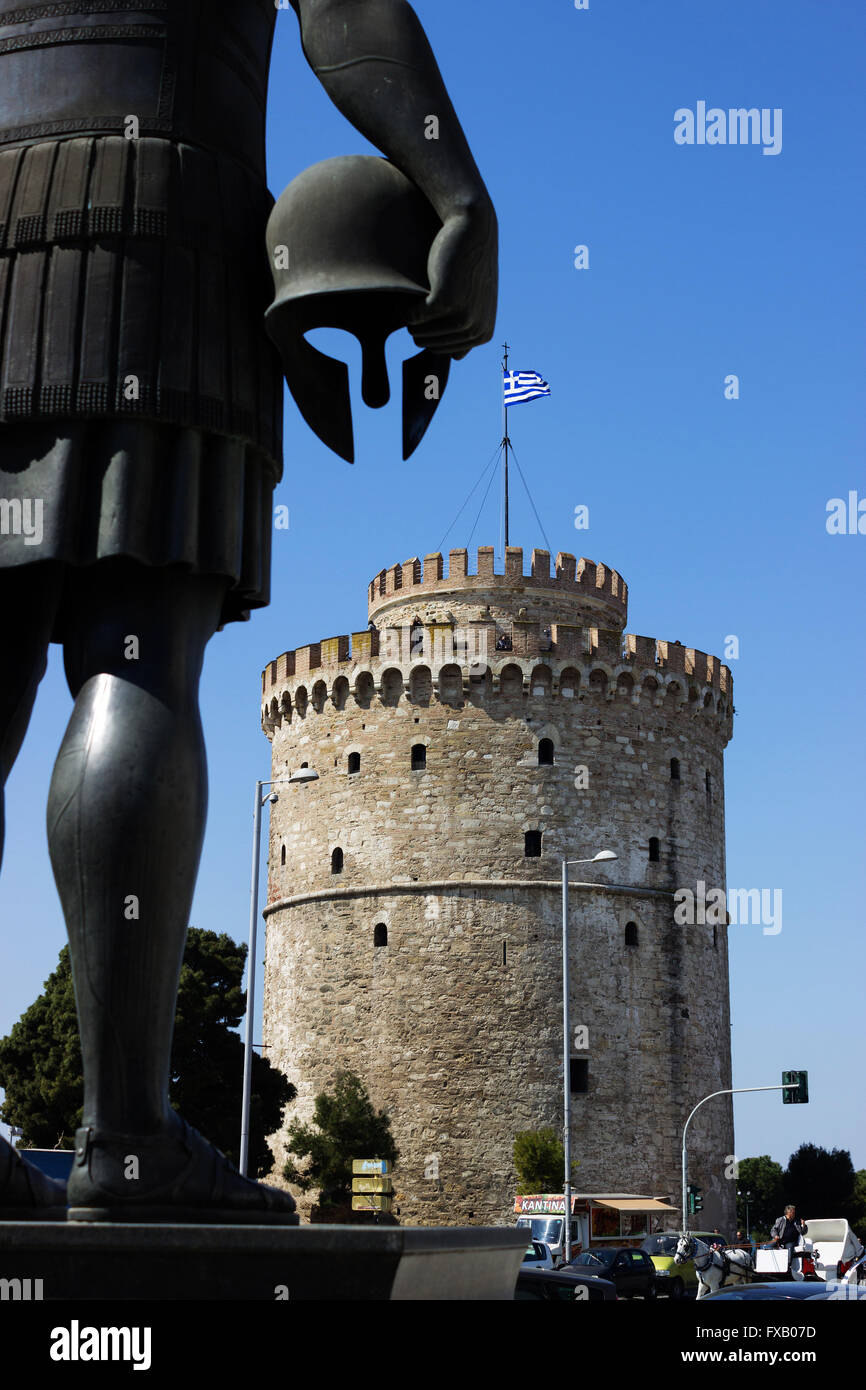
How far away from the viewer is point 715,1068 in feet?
133

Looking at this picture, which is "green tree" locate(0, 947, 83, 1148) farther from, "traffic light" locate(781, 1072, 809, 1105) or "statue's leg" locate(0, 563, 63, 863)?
"statue's leg" locate(0, 563, 63, 863)

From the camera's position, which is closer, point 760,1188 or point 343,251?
point 343,251

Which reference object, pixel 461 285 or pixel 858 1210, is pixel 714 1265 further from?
pixel 858 1210

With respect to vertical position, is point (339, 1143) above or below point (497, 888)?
below

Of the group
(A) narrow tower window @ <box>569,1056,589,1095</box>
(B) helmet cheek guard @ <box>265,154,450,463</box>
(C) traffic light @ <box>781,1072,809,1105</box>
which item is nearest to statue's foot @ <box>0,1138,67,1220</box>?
(B) helmet cheek guard @ <box>265,154,450,463</box>

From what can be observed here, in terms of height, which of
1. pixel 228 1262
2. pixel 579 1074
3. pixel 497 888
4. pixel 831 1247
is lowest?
pixel 831 1247

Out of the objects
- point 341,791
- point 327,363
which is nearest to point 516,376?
point 341,791

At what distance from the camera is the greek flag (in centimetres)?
4112

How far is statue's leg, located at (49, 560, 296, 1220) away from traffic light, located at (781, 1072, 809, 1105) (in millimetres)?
30756

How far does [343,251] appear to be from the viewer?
3014mm

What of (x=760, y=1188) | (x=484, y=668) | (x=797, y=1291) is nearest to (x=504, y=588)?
(x=484, y=668)

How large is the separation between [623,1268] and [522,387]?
24.1m

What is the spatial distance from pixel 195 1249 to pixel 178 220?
179 centimetres

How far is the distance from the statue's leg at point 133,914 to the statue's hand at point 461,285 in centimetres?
80
